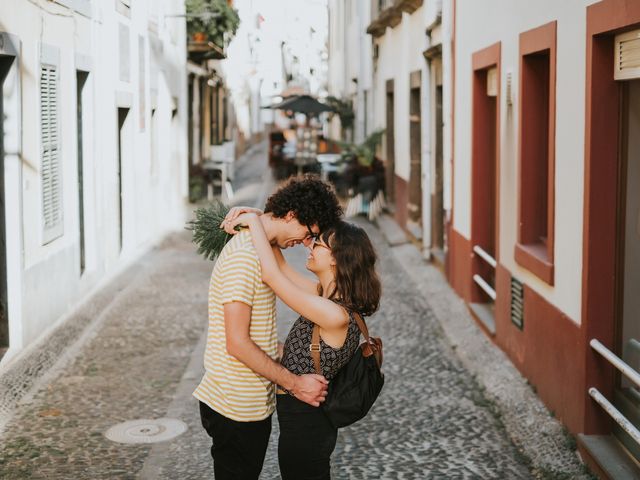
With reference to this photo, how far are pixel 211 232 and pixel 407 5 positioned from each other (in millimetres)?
12116

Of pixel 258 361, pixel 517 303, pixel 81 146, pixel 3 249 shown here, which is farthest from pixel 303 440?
pixel 81 146

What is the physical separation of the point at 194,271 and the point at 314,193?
32.2 ft

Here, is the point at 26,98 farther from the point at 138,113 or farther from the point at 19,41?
the point at 138,113

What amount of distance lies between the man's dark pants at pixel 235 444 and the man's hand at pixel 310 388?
247 millimetres

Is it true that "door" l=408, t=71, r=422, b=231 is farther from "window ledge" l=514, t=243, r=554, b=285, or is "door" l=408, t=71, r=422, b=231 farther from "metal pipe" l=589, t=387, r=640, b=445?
"metal pipe" l=589, t=387, r=640, b=445

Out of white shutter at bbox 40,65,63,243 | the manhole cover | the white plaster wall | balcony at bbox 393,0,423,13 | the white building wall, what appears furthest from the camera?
balcony at bbox 393,0,423,13

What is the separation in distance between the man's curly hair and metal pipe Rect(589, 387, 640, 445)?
6.76 ft

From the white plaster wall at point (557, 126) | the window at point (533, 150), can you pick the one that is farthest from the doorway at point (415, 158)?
the window at point (533, 150)

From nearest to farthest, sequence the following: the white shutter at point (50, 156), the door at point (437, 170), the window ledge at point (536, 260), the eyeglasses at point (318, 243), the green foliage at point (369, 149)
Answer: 1. the eyeglasses at point (318, 243)
2. the window ledge at point (536, 260)
3. the white shutter at point (50, 156)
4. the door at point (437, 170)
5. the green foliage at point (369, 149)

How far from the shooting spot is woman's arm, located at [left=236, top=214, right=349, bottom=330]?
12.7 ft

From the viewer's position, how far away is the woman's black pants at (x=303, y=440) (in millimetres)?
4016

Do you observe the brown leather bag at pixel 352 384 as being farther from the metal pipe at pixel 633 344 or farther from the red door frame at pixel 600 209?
the red door frame at pixel 600 209

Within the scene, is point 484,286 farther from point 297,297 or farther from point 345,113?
point 345,113

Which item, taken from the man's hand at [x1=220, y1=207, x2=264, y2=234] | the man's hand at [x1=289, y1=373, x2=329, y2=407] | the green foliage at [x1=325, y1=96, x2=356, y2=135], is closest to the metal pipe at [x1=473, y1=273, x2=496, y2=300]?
the man's hand at [x1=220, y1=207, x2=264, y2=234]
